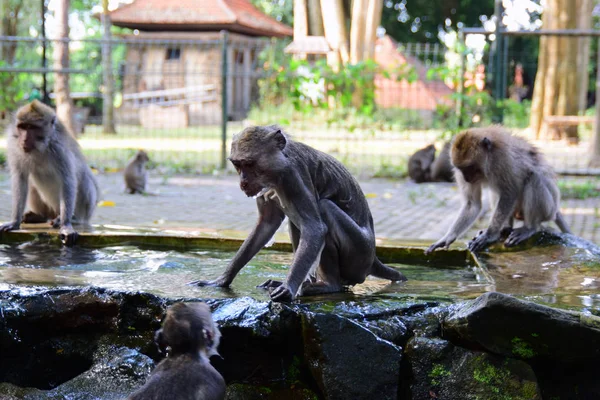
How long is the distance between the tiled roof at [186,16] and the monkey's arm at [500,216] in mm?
28546

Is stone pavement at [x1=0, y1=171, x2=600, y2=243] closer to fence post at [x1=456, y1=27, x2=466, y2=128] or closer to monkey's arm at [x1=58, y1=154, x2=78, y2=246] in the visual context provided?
monkey's arm at [x1=58, y1=154, x2=78, y2=246]

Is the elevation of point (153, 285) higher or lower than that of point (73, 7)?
lower

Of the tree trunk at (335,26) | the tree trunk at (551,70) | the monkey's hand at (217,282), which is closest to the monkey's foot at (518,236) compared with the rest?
the monkey's hand at (217,282)

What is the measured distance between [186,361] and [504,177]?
464cm

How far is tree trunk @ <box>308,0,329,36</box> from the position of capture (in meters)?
32.4

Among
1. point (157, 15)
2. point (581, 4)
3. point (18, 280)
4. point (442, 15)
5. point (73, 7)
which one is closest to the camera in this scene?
point (18, 280)

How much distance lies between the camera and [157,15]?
35406mm

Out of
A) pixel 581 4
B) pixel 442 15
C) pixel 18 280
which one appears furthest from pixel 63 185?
pixel 442 15

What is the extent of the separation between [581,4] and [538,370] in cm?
2587

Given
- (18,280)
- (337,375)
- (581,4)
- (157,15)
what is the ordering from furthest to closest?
(157,15)
(581,4)
(18,280)
(337,375)

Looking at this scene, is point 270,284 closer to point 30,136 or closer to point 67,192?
point 67,192

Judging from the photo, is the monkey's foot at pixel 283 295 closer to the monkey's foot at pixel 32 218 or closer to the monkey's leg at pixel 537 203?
the monkey's leg at pixel 537 203

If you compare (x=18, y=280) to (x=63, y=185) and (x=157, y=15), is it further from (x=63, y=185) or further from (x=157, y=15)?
(x=157, y=15)

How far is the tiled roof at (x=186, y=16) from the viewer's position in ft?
115
